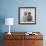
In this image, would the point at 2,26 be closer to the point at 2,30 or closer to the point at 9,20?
the point at 2,30

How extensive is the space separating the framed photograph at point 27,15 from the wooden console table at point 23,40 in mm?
688

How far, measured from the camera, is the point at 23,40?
3949 mm

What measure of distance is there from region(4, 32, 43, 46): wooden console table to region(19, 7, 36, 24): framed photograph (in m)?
0.69

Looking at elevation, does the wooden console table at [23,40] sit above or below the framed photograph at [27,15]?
below

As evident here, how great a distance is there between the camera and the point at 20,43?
395 centimetres

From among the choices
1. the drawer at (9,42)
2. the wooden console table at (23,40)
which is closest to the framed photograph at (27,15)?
the wooden console table at (23,40)

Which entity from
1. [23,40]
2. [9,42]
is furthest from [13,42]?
[23,40]

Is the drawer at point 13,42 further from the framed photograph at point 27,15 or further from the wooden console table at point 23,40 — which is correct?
the framed photograph at point 27,15

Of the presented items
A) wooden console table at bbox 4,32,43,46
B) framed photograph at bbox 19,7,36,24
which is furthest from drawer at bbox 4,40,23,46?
framed photograph at bbox 19,7,36,24

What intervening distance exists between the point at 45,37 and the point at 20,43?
101 centimetres

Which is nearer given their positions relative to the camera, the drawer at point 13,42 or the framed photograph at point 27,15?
the drawer at point 13,42

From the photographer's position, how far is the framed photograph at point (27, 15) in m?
4.45

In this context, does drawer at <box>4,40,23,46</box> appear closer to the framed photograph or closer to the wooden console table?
the wooden console table

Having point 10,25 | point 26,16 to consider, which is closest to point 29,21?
point 26,16
